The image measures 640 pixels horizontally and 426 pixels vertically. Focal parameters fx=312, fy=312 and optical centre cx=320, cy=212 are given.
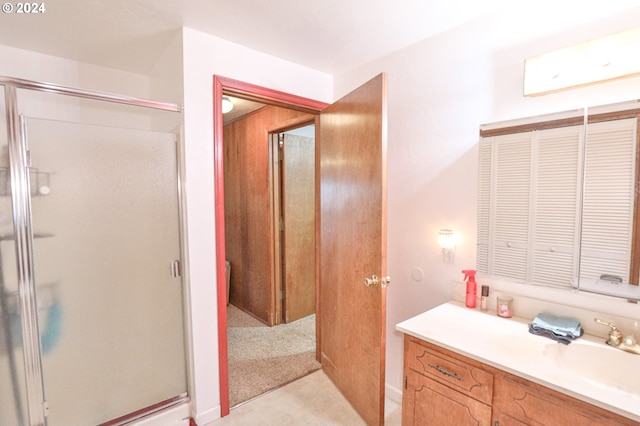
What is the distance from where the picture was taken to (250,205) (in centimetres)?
353

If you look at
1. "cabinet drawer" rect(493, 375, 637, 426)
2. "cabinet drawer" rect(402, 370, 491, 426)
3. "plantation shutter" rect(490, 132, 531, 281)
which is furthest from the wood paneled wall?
"cabinet drawer" rect(493, 375, 637, 426)

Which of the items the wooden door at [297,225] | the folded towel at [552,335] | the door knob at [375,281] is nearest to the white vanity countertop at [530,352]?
the folded towel at [552,335]

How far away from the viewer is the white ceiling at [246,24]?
5.09ft

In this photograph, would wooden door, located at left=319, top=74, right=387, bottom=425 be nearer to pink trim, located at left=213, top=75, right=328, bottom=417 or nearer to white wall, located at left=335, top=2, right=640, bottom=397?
white wall, located at left=335, top=2, right=640, bottom=397

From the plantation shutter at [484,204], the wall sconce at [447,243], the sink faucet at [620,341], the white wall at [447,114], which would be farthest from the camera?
the wall sconce at [447,243]

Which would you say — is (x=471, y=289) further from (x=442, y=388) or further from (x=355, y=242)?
(x=355, y=242)

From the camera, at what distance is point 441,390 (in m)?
1.35

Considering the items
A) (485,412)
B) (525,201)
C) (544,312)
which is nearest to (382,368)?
(485,412)

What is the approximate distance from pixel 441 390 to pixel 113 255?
179 cm

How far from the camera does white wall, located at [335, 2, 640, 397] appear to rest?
143 centimetres

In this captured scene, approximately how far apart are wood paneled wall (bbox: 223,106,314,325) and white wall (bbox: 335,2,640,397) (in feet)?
3.82

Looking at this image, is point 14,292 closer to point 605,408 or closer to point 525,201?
point 605,408

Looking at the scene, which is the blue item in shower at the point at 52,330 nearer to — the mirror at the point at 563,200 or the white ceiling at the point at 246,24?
the white ceiling at the point at 246,24

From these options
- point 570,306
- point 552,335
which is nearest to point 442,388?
point 552,335
